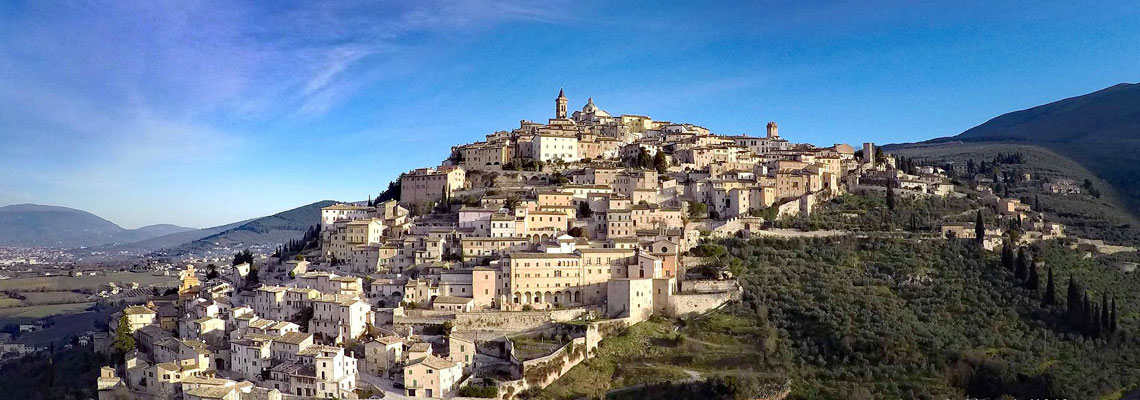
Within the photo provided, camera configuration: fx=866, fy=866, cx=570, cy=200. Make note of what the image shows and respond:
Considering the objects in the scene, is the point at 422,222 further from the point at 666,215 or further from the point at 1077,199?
the point at 1077,199

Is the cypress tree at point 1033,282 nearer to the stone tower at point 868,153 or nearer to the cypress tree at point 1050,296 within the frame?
the cypress tree at point 1050,296

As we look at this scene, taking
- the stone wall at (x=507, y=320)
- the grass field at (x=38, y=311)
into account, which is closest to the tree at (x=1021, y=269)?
the stone wall at (x=507, y=320)

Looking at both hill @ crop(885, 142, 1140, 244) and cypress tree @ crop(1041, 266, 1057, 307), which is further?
hill @ crop(885, 142, 1140, 244)

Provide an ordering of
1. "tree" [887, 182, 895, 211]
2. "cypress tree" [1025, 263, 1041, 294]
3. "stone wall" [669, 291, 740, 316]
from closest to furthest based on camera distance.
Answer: "stone wall" [669, 291, 740, 316], "cypress tree" [1025, 263, 1041, 294], "tree" [887, 182, 895, 211]

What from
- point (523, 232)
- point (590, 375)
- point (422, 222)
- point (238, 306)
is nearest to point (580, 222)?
point (523, 232)

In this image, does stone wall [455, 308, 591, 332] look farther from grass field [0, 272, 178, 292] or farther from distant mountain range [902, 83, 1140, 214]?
grass field [0, 272, 178, 292]

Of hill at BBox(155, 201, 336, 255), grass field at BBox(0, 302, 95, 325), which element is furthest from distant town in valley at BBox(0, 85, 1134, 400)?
hill at BBox(155, 201, 336, 255)

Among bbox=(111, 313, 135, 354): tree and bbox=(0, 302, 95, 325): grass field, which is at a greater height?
bbox=(111, 313, 135, 354): tree

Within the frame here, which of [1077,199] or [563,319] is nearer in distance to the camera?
[563,319]
